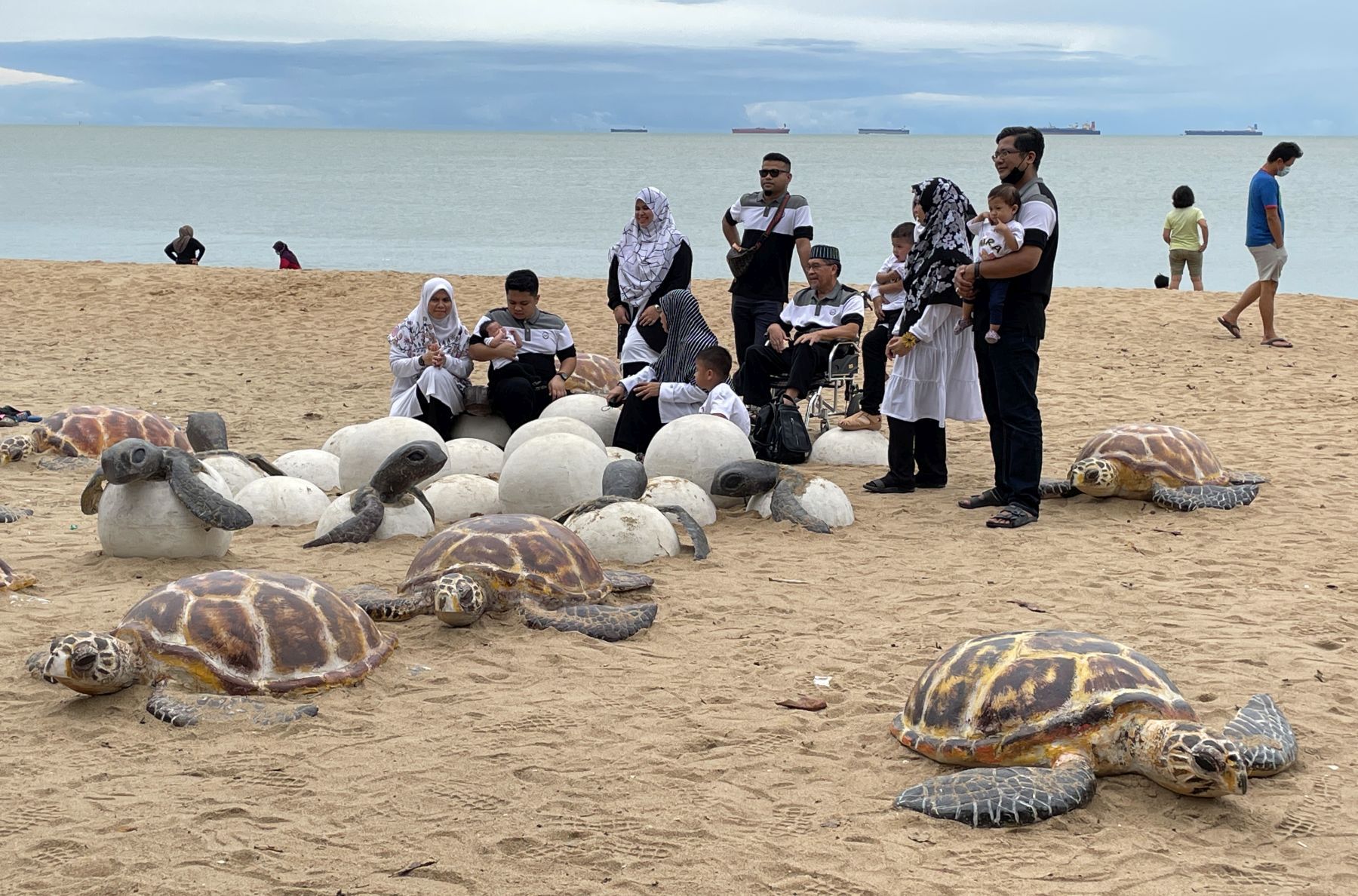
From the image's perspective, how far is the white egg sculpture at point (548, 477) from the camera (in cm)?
812

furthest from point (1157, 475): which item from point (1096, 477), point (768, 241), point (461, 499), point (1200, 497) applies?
point (461, 499)

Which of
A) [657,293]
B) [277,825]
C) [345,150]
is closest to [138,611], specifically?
[277,825]

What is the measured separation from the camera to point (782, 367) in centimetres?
1084

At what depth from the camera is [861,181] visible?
285 ft

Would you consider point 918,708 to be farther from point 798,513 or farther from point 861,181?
point 861,181

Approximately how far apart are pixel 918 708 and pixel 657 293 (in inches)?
257

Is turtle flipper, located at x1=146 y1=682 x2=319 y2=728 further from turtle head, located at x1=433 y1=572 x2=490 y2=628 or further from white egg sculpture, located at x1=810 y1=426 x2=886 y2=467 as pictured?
white egg sculpture, located at x1=810 y1=426 x2=886 y2=467

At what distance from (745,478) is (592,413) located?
204 centimetres

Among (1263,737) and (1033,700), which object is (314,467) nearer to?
(1033,700)

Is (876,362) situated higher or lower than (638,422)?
higher

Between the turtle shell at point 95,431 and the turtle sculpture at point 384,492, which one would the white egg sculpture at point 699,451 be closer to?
the turtle sculpture at point 384,492

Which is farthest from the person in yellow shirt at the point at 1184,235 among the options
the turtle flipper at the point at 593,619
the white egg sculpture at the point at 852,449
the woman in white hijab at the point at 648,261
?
the turtle flipper at the point at 593,619

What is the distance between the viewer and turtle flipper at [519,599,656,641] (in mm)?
6242

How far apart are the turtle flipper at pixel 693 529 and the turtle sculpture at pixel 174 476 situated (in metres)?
2.48
